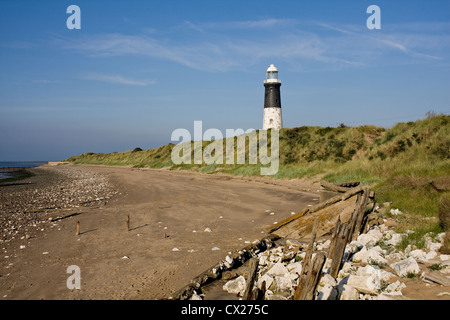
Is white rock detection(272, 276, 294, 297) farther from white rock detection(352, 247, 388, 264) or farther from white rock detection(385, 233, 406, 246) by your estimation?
white rock detection(385, 233, 406, 246)

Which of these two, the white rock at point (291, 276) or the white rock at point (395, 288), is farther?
Answer: the white rock at point (291, 276)

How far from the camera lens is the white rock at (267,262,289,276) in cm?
740

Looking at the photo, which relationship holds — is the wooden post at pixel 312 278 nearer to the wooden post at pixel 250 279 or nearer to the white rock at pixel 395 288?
the wooden post at pixel 250 279

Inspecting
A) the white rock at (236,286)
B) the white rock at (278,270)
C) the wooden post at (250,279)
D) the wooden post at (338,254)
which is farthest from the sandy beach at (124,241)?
the wooden post at (338,254)

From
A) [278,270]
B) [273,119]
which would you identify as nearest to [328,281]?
[278,270]

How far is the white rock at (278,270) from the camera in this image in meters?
7.40

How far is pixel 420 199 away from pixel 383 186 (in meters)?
3.23

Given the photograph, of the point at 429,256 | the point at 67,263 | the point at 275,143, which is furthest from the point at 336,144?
the point at 67,263

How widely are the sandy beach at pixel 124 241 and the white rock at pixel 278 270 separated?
5.43 ft

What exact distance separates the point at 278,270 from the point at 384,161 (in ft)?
64.6

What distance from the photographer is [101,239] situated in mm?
10734

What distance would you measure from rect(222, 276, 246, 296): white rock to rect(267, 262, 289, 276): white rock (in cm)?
90

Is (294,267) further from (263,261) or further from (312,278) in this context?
(312,278)
